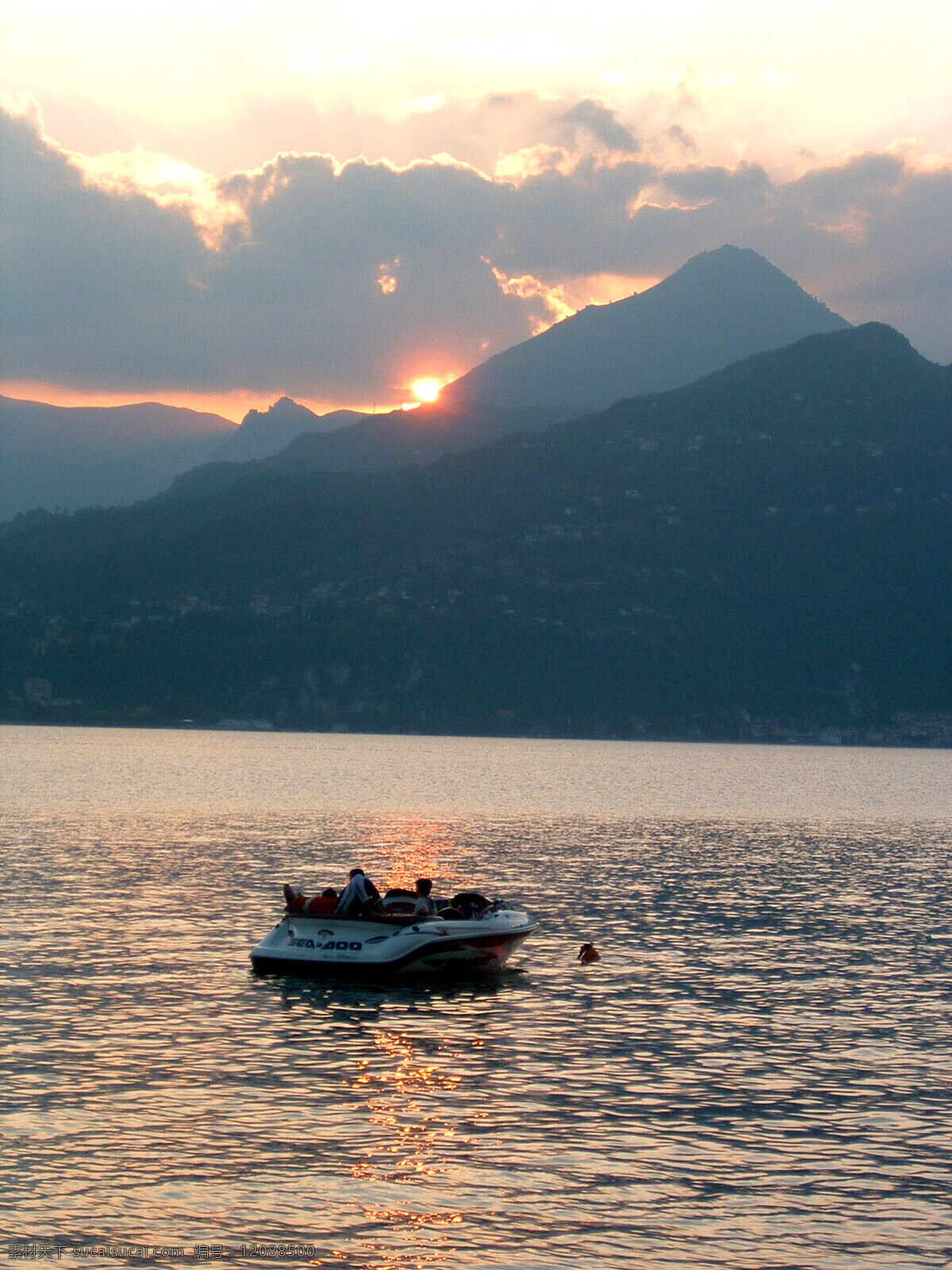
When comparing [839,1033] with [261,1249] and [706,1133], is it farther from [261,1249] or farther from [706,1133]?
[261,1249]

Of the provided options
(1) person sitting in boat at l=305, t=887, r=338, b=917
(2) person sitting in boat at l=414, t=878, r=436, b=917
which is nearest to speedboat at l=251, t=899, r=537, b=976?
(1) person sitting in boat at l=305, t=887, r=338, b=917

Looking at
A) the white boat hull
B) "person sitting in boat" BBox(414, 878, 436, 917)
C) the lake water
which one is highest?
"person sitting in boat" BBox(414, 878, 436, 917)

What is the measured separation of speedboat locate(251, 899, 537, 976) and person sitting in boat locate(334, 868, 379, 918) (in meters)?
0.23

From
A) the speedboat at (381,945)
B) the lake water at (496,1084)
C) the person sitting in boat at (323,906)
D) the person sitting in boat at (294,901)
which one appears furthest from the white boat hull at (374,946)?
the lake water at (496,1084)

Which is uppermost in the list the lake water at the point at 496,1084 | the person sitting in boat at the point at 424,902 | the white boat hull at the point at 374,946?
the person sitting in boat at the point at 424,902

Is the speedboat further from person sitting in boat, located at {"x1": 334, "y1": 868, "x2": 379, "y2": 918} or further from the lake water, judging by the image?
the lake water

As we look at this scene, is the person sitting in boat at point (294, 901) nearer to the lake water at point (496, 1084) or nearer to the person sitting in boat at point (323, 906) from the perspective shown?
the person sitting in boat at point (323, 906)

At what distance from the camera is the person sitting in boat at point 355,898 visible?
40094mm

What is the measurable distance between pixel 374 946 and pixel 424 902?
2.36 metres

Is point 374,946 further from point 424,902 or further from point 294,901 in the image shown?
point 294,901

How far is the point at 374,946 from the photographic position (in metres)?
40.2

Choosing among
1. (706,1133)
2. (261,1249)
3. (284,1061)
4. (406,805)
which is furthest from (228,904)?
(406,805)

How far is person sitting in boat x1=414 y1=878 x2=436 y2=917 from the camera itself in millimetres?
41719

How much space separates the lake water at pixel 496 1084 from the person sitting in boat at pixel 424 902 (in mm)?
1975
